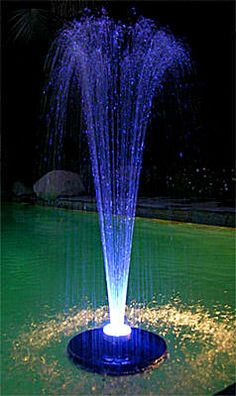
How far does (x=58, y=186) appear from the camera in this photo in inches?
483

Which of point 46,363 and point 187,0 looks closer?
point 46,363

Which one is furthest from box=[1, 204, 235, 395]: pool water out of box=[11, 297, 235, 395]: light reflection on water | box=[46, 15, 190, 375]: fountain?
box=[46, 15, 190, 375]: fountain

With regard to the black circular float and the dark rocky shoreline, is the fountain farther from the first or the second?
the dark rocky shoreline

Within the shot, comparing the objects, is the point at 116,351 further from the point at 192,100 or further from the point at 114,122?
the point at 192,100

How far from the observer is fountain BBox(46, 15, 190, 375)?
10.3ft

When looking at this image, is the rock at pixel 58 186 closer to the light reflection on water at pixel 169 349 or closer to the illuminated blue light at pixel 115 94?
the illuminated blue light at pixel 115 94

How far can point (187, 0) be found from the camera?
13.0m

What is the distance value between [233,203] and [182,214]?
1.29 metres

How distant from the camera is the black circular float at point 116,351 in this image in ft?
9.44

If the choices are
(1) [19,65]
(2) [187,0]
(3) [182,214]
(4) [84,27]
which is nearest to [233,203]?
(3) [182,214]

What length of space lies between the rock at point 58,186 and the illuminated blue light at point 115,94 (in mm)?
954

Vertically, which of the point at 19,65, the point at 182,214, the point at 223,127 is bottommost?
the point at 182,214

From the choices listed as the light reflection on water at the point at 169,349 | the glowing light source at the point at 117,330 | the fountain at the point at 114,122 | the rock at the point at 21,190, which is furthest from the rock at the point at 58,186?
the glowing light source at the point at 117,330

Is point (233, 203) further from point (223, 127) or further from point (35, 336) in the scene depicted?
point (35, 336)
